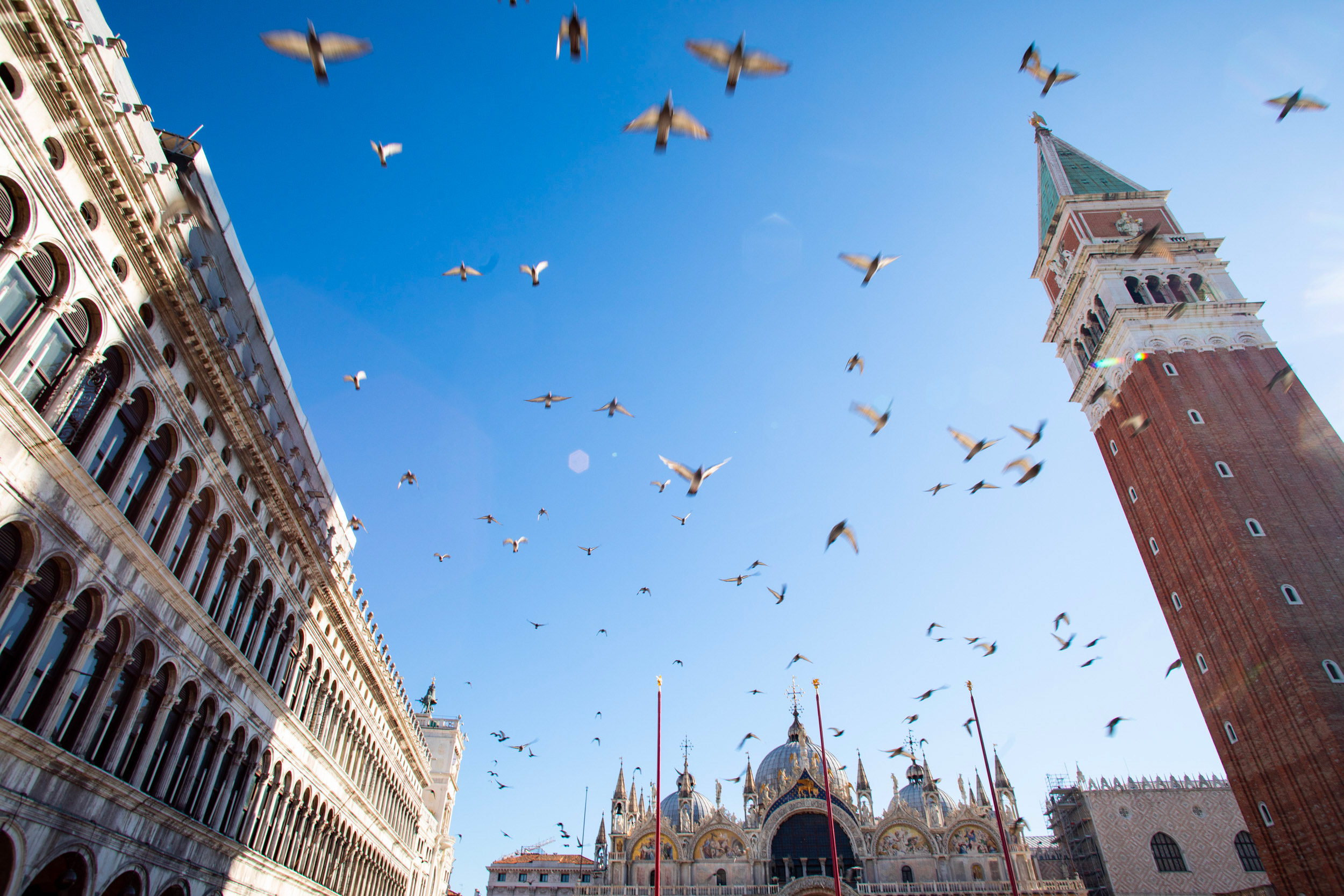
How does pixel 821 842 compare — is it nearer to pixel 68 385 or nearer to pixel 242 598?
pixel 242 598

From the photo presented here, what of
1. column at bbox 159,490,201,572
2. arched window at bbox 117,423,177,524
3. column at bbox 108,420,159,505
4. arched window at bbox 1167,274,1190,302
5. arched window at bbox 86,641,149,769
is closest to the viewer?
column at bbox 108,420,159,505

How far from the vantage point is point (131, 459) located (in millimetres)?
15422

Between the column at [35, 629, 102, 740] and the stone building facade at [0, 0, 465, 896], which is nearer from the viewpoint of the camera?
the stone building facade at [0, 0, 465, 896]

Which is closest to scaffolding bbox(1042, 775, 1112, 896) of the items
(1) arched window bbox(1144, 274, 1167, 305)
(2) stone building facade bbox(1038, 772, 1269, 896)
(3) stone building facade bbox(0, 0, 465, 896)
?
(2) stone building facade bbox(1038, 772, 1269, 896)

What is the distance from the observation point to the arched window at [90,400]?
1373 centimetres

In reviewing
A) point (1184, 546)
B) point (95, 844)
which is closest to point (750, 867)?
point (1184, 546)

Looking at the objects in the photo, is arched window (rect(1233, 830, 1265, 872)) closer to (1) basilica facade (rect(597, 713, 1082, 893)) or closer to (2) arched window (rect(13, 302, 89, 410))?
(1) basilica facade (rect(597, 713, 1082, 893))

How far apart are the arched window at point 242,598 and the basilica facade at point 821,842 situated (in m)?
45.3

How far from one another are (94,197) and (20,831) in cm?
1075

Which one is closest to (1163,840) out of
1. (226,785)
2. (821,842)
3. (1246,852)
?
(1246,852)

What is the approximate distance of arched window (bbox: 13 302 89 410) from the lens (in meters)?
12.6

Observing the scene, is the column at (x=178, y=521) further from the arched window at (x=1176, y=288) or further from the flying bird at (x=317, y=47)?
the arched window at (x=1176, y=288)

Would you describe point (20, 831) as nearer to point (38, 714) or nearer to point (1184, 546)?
point (38, 714)

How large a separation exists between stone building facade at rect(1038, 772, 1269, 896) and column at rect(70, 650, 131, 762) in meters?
64.1
